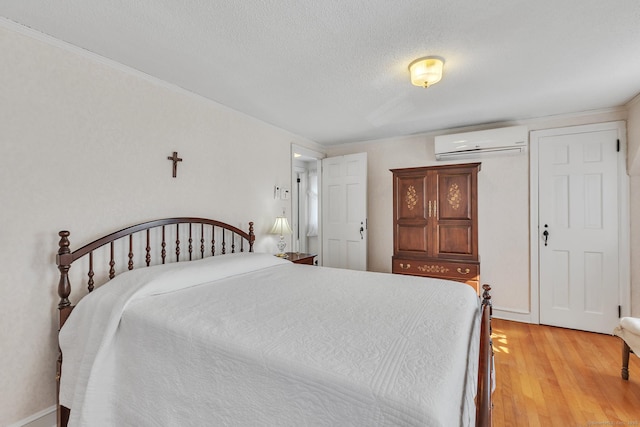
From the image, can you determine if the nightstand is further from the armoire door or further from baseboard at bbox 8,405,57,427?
baseboard at bbox 8,405,57,427

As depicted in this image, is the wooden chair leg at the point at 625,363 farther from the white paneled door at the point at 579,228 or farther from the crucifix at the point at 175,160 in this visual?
the crucifix at the point at 175,160

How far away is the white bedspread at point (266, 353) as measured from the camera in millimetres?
898

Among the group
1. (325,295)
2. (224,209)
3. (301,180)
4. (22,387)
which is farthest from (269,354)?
(301,180)

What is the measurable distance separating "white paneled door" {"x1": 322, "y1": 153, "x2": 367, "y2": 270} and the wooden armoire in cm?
64

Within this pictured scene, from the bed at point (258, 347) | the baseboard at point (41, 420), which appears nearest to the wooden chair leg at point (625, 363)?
the bed at point (258, 347)

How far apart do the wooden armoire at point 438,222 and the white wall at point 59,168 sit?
2383 mm

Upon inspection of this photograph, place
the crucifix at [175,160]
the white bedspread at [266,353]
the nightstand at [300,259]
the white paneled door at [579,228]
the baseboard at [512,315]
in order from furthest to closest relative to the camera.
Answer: the baseboard at [512,315] < the nightstand at [300,259] < the white paneled door at [579,228] < the crucifix at [175,160] < the white bedspread at [266,353]

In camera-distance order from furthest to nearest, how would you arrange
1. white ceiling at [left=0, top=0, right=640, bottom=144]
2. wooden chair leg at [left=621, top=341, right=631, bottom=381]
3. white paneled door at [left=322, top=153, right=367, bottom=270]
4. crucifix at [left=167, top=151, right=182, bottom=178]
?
white paneled door at [left=322, top=153, right=367, bottom=270], crucifix at [left=167, top=151, right=182, bottom=178], wooden chair leg at [left=621, top=341, right=631, bottom=381], white ceiling at [left=0, top=0, right=640, bottom=144]

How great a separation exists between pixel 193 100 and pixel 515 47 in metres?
2.52

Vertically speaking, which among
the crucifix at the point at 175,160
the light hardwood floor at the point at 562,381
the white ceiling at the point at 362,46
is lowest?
the light hardwood floor at the point at 562,381

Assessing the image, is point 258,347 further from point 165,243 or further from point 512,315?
point 512,315

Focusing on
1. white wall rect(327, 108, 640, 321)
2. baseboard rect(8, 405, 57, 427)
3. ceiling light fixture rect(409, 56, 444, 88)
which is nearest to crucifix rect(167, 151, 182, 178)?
baseboard rect(8, 405, 57, 427)

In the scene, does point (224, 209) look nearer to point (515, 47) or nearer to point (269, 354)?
point (269, 354)

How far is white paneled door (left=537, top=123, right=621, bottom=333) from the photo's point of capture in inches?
119
